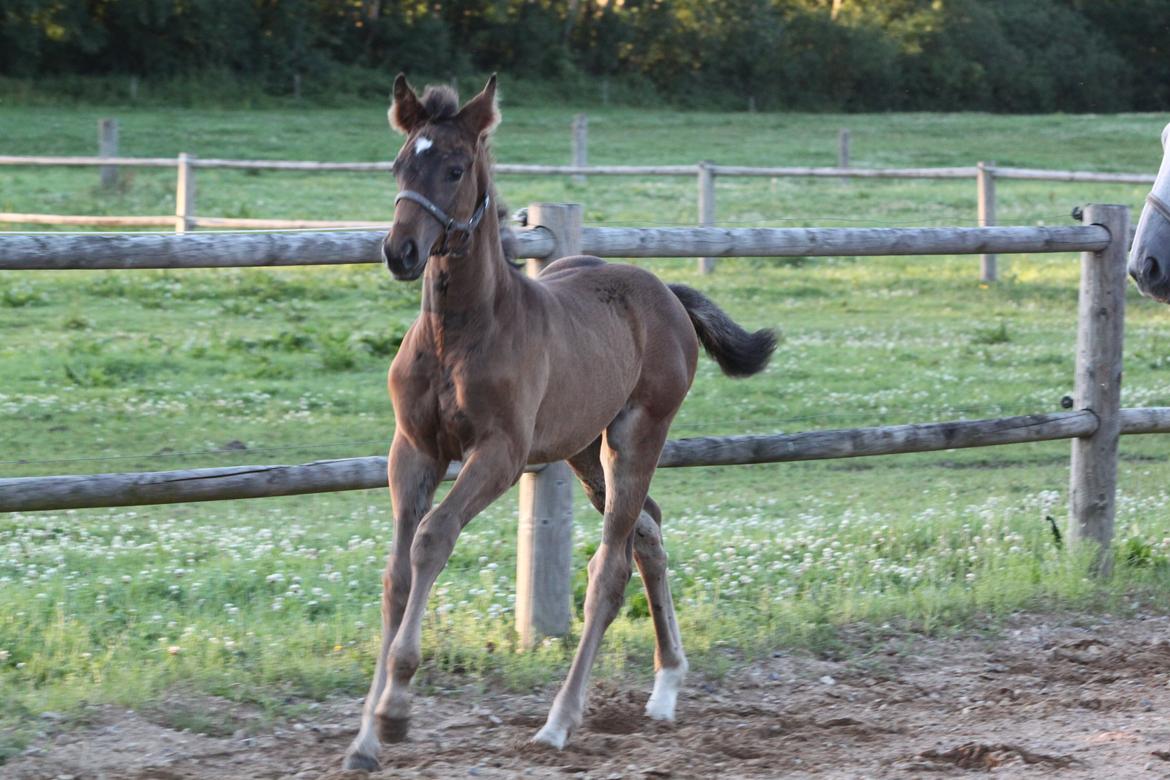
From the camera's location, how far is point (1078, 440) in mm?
6684

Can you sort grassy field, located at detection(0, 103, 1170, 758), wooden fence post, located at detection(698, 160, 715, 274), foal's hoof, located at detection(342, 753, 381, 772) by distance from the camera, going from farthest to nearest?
wooden fence post, located at detection(698, 160, 715, 274), grassy field, located at detection(0, 103, 1170, 758), foal's hoof, located at detection(342, 753, 381, 772)

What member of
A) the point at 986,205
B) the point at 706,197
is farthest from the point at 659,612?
the point at 986,205

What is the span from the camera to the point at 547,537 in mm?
5363

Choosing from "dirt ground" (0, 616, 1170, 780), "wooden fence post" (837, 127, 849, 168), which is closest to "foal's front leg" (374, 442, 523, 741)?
"dirt ground" (0, 616, 1170, 780)

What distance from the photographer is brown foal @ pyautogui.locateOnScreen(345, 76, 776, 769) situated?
12.8ft

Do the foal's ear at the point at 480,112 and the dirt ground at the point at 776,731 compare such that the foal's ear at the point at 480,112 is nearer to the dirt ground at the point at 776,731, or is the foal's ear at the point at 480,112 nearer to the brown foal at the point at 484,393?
the brown foal at the point at 484,393

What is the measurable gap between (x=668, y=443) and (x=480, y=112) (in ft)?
6.21

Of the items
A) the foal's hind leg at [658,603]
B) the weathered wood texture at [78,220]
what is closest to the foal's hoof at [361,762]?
the foal's hind leg at [658,603]

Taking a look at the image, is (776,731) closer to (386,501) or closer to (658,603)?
(658,603)

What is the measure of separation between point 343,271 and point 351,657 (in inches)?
431

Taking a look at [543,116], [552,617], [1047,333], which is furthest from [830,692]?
[543,116]

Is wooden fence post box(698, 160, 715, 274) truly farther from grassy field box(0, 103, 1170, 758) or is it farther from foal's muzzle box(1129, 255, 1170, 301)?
foal's muzzle box(1129, 255, 1170, 301)

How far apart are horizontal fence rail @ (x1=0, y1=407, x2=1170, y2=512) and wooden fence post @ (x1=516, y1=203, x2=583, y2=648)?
152mm

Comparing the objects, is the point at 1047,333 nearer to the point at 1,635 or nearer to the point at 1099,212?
the point at 1099,212
